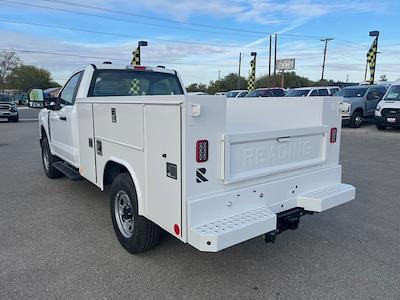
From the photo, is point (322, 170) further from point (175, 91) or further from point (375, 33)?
point (375, 33)

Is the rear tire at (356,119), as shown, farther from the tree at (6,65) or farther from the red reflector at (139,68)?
the tree at (6,65)

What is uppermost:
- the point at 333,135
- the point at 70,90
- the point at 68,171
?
the point at 70,90

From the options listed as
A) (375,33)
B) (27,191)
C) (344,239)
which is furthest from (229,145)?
(375,33)

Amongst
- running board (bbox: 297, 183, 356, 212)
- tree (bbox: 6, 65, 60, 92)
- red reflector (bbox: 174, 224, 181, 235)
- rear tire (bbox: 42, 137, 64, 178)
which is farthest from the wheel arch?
tree (bbox: 6, 65, 60, 92)

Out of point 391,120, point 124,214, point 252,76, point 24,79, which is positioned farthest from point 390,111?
point 24,79

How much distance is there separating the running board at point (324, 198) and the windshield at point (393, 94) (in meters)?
14.2

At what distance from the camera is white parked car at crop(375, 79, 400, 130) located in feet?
49.9

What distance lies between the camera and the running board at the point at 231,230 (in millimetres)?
2570

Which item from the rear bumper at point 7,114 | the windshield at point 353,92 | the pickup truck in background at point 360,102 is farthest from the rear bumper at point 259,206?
the rear bumper at point 7,114

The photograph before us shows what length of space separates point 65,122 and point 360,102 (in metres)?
15.7

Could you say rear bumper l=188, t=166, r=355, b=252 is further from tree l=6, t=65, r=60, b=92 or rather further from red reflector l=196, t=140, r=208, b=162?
tree l=6, t=65, r=60, b=92

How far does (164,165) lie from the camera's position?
2.84 meters

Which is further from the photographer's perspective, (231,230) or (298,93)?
(298,93)

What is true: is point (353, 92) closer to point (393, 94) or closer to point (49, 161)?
point (393, 94)
